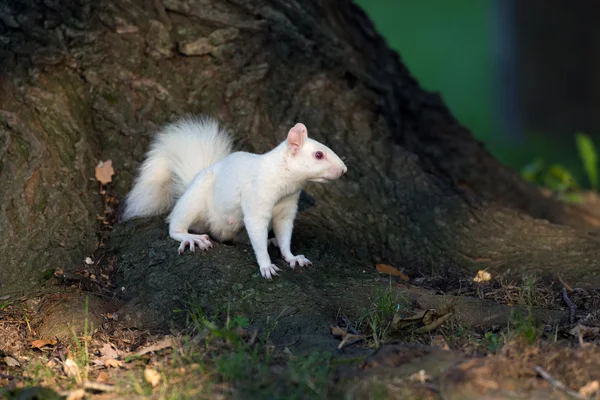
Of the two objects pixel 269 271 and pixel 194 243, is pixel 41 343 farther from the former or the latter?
pixel 269 271

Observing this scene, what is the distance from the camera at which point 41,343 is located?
358 centimetres

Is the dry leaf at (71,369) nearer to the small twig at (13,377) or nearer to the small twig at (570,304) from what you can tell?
the small twig at (13,377)

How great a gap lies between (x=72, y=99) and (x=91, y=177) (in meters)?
0.46

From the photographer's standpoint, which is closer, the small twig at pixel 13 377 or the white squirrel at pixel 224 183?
the small twig at pixel 13 377

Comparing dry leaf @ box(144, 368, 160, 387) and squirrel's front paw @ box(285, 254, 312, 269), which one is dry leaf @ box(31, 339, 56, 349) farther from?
squirrel's front paw @ box(285, 254, 312, 269)

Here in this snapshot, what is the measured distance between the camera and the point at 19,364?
3406 millimetres

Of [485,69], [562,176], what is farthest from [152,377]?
[485,69]

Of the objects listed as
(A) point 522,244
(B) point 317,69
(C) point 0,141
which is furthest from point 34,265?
A: (A) point 522,244

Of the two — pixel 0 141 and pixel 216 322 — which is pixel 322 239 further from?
pixel 0 141

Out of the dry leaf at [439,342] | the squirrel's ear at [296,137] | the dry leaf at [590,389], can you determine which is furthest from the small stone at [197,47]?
the dry leaf at [590,389]

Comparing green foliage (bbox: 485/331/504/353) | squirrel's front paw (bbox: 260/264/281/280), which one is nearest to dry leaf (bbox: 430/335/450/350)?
green foliage (bbox: 485/331/504/353)

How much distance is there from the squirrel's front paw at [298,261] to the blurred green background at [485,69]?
204 inches

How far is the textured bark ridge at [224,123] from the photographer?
4152 mm

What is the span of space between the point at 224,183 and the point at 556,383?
6.47 ft
